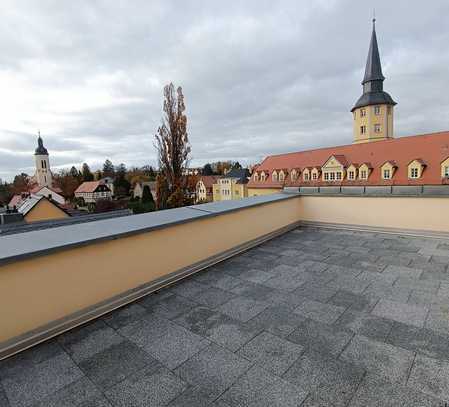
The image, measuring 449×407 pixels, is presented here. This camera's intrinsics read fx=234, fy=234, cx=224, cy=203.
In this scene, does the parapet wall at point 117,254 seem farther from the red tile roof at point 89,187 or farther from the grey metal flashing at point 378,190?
the red tile roof at point 89,187

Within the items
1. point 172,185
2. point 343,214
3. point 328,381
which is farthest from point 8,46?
point 343,214

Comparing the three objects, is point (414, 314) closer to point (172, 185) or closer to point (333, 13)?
point (333, 13)

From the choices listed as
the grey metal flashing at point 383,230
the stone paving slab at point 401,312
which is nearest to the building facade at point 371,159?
the grey metal flashing at point 383,230

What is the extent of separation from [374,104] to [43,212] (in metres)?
39.1

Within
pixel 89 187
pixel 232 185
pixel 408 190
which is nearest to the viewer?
pixel 408 190

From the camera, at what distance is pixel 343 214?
211 inches

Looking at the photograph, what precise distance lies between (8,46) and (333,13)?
299 inches

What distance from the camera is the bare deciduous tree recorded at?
10773 mm

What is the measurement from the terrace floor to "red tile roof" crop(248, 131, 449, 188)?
51.0 feet

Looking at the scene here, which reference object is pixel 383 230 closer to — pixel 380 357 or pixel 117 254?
pixel 380 357

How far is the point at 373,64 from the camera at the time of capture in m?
30.4

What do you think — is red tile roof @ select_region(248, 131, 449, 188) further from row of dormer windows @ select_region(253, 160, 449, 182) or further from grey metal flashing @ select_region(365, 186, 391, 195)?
grey metal flashing @ select_region(365, 186, 391, 195)

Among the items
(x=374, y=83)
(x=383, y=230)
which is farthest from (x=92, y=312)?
(x=374, y=83)

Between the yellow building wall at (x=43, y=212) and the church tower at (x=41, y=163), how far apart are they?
47561mm
